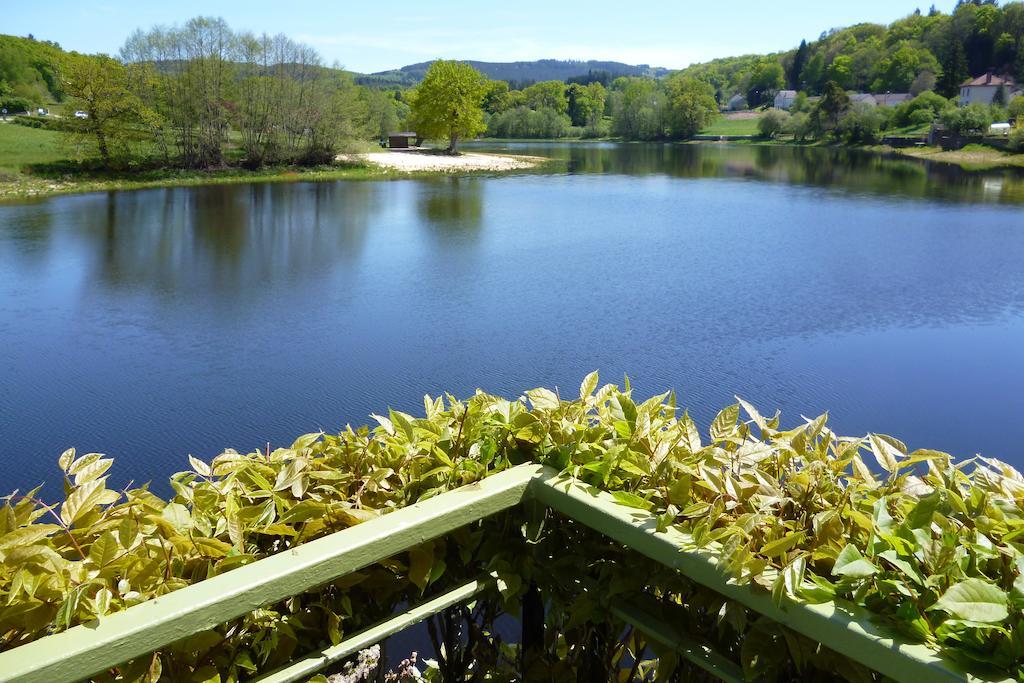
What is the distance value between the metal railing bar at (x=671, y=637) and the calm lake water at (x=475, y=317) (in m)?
5.64

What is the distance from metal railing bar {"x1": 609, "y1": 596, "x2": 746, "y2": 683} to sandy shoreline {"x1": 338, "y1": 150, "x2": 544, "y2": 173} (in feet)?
111

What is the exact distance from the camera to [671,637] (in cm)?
119

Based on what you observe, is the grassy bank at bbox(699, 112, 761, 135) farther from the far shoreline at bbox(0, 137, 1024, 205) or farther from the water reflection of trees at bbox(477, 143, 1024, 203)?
the far shoreline at bbox(0, 137, 1024, 205)

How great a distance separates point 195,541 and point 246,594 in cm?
14

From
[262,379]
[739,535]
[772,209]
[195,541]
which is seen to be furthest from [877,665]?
[772,209]

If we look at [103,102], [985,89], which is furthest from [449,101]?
[985,89]

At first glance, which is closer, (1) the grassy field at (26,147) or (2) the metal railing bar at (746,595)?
(2) the metal railing bar at (746,595)

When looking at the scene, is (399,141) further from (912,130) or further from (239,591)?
(239,591)

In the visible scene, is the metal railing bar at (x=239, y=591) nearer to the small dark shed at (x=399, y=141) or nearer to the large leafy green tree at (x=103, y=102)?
the large leafy green tree at (x=103, y=102)

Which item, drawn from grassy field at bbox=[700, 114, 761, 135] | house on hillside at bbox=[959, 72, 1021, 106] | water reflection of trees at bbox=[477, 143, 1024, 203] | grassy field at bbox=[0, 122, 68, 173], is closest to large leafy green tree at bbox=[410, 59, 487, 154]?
water reflection of trees at bbox=[477, 143, 1024, 203]

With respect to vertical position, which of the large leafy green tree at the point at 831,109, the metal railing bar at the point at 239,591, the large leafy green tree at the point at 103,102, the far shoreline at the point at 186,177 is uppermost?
the large leafy green tree at the point at 831,109

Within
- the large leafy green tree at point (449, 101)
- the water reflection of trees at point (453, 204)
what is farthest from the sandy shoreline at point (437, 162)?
the water reflection of trees at point (453, 204)

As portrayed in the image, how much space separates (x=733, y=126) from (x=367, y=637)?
87788 mm

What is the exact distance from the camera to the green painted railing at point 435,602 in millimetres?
→ 879
